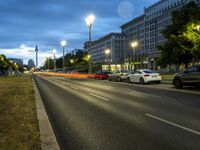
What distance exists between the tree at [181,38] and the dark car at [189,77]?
10433 mm

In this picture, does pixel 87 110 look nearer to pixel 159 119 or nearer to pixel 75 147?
pixel 159 119

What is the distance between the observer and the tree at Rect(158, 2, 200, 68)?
32.5m

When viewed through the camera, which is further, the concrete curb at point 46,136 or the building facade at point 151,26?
the building facade at point 151,26

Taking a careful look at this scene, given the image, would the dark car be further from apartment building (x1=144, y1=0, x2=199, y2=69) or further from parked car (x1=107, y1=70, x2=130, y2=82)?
apartment building (x1=144, y1=0, x2=199, y2=69)

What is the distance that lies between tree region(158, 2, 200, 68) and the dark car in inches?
411

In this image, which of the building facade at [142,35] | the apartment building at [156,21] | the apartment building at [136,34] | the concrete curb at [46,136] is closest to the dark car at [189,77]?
the concrete curb at [46,136]

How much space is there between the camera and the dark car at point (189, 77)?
20.1 metres

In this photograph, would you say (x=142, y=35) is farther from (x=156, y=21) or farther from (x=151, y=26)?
(x=156, y=21)

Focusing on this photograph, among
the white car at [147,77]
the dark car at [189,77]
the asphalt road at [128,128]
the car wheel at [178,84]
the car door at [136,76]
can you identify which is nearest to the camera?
the asphalt road at [128,128]

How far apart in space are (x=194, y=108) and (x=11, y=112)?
683 cm

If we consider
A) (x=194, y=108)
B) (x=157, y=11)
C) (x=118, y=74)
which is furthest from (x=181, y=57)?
(x=157, y=11)

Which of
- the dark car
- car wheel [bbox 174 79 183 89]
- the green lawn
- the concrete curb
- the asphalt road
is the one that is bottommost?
the asphalt road

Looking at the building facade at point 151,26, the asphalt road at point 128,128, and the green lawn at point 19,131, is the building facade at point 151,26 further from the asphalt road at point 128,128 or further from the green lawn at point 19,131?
the green lawn at point 19,131

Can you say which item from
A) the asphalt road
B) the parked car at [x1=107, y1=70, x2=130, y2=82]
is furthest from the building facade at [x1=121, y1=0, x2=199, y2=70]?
the asphalt road
